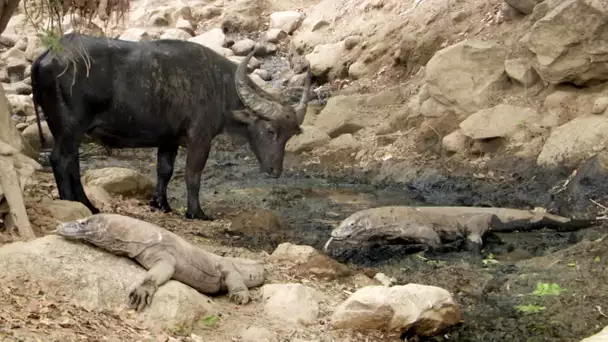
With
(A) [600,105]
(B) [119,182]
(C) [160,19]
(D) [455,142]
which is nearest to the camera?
(B) [119,182]

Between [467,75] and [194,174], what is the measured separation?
5828 mm

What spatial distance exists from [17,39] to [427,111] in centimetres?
1550

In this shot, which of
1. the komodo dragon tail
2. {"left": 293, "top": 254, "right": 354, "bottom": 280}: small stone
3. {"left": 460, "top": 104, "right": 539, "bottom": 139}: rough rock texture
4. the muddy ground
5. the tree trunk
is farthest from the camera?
{"left": 460, "top": 104, "right": 539, "bottom": 139}: rough rock texture

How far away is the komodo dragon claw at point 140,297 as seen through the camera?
18.4 ft

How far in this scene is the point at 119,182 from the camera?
Answer: 10.8 m

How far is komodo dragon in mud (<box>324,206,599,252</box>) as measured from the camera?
360 inches

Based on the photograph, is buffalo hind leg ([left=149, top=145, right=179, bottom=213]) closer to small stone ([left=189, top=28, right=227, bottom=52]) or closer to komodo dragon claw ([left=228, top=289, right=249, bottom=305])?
komodo dragon claw ([left=228, top=289, right=249, bottom=305])

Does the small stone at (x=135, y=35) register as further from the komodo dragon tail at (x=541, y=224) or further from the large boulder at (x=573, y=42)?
the komodo dragon tail at (x=541, y=224)

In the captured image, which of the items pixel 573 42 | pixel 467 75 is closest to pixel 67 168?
pixel 467 75

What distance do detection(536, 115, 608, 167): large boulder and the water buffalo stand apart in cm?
386

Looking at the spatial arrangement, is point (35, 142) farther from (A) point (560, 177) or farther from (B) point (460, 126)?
(A) point (560, 177)

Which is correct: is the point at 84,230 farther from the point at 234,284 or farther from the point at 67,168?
the point at 67,168

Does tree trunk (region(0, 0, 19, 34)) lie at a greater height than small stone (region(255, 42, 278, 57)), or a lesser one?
greater

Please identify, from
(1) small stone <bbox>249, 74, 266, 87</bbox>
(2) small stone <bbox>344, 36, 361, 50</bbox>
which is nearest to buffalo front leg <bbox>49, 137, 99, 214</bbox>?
(1) small stone <bbox>249, 74, 266, 87</bbox>
